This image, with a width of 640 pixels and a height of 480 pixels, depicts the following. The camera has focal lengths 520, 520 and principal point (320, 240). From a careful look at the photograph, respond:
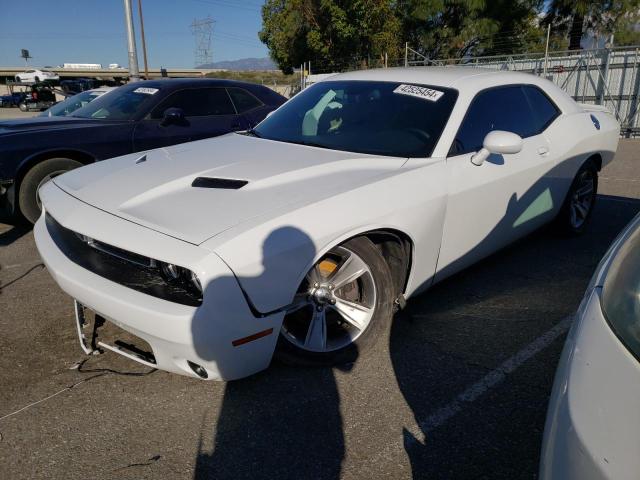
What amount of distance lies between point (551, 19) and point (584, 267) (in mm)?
26029

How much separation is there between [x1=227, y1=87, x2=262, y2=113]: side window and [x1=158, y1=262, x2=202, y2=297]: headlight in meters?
4.48

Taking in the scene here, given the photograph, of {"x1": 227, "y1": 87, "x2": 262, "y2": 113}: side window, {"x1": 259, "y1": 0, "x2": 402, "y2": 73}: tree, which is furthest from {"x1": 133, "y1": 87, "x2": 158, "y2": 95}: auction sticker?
{"x1": 259, "y1": 0, "x2": 402, "y2": 73}: tree

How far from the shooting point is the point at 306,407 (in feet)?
8.01

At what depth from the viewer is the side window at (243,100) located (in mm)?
6426

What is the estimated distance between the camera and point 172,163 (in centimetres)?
320

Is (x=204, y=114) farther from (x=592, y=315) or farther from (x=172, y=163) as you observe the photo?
(x=592, y=315)

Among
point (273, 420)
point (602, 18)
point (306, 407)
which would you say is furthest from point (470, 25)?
point (273, 420)

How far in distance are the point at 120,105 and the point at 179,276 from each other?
4380 mm

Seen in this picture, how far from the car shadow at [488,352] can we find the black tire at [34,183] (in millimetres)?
3833

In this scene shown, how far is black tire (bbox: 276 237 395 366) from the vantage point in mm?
2613

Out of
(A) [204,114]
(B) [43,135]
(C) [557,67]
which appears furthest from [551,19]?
(B) [43,135]

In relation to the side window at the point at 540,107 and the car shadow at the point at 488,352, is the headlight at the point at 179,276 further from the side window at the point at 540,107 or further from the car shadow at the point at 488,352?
the side window at the point at 540,107

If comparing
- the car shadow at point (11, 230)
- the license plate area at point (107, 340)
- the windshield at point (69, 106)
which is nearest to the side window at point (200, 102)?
the windshield at point (69, 106)

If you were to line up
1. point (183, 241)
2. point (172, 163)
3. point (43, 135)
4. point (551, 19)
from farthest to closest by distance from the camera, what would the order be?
point (551, 19), point (43, 135), point (172, 163), point (183, 241)
